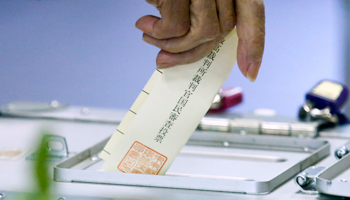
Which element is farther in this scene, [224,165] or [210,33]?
[224,165]

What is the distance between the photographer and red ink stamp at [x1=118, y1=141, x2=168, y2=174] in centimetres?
85

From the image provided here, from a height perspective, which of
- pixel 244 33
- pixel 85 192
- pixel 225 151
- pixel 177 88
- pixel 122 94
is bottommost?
pixel 122 94

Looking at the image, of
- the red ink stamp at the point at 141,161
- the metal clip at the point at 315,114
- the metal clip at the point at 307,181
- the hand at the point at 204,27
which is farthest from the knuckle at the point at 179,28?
the metal clip at the point at 315,114

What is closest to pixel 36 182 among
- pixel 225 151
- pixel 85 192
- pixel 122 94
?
pixel 85 192

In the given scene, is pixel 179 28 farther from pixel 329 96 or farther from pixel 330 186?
pixel 329 96

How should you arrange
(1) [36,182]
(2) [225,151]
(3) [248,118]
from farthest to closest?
(3) [248,118] → (2) [225,151] → (1) [36,182]

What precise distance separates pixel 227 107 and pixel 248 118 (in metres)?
0.11

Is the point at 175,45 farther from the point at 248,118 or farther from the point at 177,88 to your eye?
the point at 248,118

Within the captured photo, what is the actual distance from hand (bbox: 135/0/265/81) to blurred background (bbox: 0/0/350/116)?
303 cm

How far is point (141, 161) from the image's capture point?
0.85 m

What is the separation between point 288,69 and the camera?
4266 millimetres

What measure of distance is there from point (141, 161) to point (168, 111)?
99 mm

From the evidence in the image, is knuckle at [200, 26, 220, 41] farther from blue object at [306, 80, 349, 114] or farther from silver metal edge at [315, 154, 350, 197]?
blue object at [306, 80, 349, 114]

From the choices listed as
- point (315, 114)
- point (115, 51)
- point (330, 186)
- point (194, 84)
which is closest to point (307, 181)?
point (330, 186)
